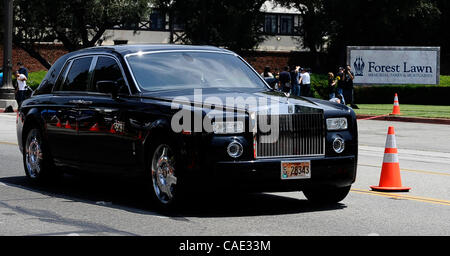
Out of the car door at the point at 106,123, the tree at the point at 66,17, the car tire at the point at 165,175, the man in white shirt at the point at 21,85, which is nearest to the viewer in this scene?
the car tire at the point at 165,175

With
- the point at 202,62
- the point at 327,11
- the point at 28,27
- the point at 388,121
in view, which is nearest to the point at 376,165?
the point at 202,62

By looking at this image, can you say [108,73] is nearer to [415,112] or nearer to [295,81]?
[415,112]

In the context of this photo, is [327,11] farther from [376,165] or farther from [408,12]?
[376,165]

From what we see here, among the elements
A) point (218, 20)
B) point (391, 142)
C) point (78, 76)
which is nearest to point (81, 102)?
point (78, 76)

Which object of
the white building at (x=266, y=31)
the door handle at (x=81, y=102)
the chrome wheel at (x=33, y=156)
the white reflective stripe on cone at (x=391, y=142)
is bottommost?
the chrome wheel at (x=33, y=156)

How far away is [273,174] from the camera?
8.91 m

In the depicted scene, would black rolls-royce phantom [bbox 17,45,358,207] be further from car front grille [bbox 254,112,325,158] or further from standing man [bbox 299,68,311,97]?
standing man [bbox 299,68,311,97]

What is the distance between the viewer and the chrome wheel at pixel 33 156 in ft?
38.7

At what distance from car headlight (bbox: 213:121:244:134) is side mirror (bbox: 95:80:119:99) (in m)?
1.80

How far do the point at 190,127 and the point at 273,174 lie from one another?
3.12 ft

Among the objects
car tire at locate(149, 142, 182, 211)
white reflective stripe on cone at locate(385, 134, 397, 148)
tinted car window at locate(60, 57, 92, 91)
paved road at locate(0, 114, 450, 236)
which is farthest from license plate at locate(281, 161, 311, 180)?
tinted car window at locate(60, 57, 92, 91)

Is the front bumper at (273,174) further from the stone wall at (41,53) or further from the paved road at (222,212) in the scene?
the stone wall at (41,53)

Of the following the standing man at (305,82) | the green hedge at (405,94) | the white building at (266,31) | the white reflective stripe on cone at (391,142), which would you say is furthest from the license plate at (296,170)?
the white building at (266,31)
